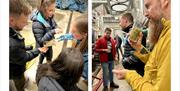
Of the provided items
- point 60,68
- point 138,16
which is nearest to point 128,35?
point 138,16

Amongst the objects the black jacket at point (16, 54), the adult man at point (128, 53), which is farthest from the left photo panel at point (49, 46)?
the adult man at point (128, 53)

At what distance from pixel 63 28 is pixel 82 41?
0.14m

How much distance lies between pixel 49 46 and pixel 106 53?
0.35 metres

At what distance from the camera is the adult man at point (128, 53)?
2.13 m

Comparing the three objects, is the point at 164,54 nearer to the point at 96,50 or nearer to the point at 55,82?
the point at 96,50

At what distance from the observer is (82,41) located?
7.01 feet

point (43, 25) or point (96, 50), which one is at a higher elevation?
point (43, 25)

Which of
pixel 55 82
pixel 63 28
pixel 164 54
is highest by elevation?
pixel 63 28

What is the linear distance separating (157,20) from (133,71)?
1.11ft

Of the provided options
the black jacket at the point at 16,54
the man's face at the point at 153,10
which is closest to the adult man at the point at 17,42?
the black jacket at the point at 16,54

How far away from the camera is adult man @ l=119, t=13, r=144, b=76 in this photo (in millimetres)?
2131

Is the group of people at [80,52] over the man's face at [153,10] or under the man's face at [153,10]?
under

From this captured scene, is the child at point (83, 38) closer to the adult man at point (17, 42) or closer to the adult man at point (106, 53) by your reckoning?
the adult man at point (106, 53)

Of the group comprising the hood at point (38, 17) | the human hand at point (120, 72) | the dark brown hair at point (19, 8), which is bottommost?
the human hand at point (120, 72)
